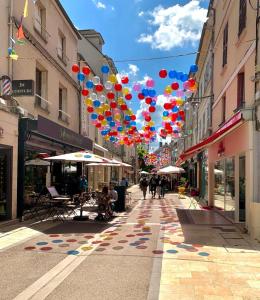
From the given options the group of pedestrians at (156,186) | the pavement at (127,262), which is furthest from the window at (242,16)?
the group of pedestrians at (156,186)

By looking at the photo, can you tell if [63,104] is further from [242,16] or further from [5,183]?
[242,16]

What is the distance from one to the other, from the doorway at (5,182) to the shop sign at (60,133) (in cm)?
172

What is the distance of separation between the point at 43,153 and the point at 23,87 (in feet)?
15.8

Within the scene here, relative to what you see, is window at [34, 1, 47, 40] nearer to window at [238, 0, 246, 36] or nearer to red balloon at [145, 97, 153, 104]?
red balloon at [145, 97, 153, 104]

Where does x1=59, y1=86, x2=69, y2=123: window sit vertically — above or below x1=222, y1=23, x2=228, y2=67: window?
below

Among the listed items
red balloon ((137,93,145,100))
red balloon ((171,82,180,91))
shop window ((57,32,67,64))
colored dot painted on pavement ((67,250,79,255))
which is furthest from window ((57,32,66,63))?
colored dot painted on pavement ((67,250,79,255))

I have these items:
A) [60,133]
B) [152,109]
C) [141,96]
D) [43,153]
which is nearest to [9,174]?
[43,153]

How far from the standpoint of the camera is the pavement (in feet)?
→ 17.8

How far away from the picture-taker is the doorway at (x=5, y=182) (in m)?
11.9

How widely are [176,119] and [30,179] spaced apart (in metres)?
7.16

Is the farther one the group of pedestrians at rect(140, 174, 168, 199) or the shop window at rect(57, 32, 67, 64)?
the group of pedestrians at rect(140, 174, 168, 199)

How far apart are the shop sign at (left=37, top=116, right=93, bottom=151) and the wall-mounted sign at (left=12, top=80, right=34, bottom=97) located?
1723 mm

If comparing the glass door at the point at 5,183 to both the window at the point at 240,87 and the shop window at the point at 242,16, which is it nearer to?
the window at the point at 240,87

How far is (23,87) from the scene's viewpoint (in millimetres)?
11711
